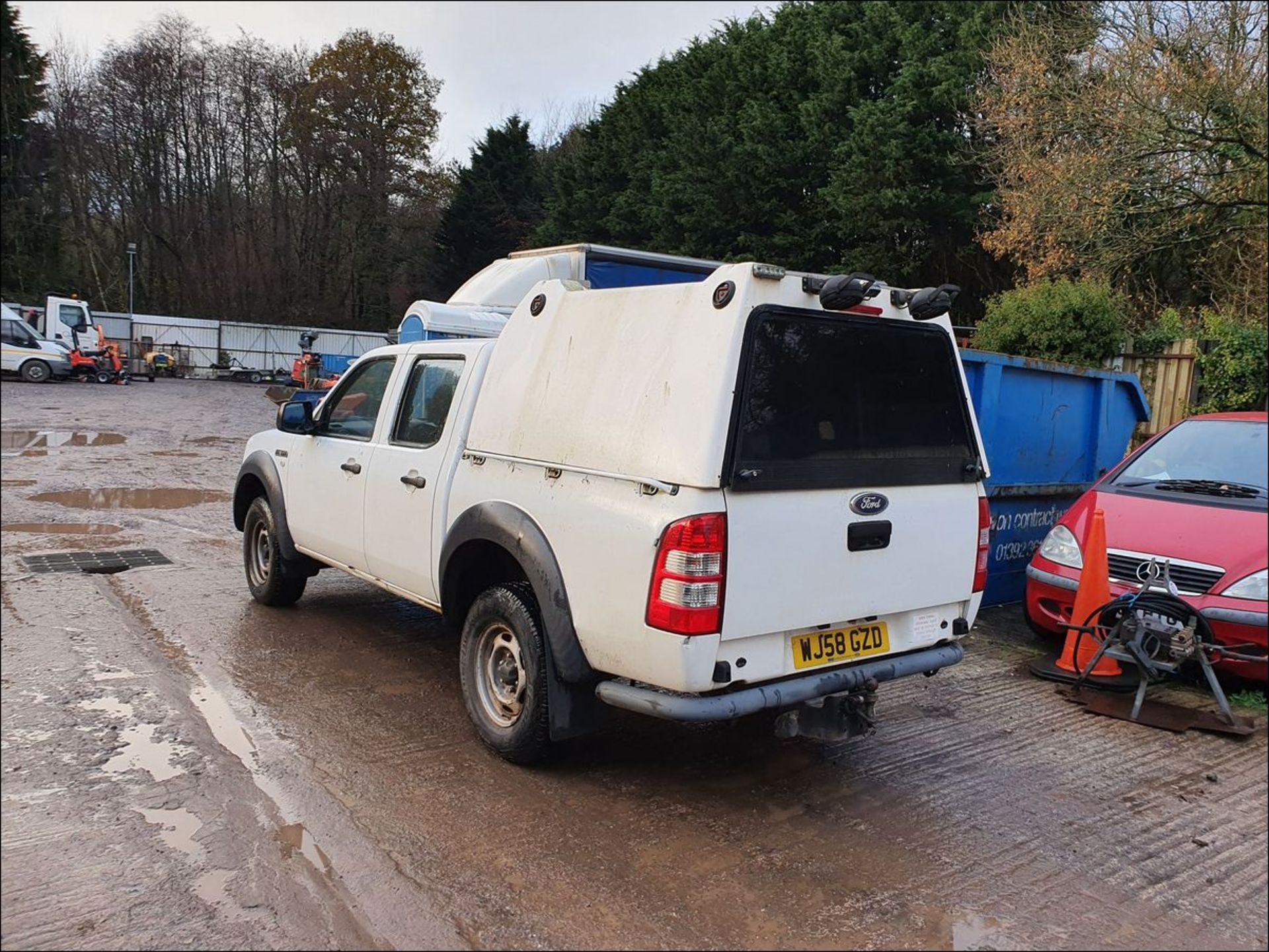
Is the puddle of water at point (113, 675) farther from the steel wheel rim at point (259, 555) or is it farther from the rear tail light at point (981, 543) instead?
the rear tail light at point (981, 543)

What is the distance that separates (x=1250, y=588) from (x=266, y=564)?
6227mm

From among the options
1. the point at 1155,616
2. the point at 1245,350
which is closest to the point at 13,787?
the point at 1155,616

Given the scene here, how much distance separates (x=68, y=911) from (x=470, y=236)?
→ 37.8 metres

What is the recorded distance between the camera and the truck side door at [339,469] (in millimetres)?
5293

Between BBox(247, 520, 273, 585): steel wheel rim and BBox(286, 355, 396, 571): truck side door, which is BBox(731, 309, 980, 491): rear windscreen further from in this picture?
BBox(247, 520, 273, 585): steel wheel rim

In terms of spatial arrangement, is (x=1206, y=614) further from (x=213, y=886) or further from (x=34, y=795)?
(x=34, y=795)

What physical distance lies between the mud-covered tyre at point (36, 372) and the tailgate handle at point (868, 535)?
318cm

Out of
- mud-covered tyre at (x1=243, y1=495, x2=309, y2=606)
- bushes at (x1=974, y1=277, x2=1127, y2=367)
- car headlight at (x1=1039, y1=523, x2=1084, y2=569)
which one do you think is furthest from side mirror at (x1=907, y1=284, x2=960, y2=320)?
bushes at (x1=974, y1=277, x2=1127, y2=367)

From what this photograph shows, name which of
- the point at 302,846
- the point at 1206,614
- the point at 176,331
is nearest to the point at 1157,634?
the point at 1206,614

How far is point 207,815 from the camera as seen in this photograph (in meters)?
3.52

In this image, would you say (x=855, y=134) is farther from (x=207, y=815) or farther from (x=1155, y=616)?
(x=207, y=815)

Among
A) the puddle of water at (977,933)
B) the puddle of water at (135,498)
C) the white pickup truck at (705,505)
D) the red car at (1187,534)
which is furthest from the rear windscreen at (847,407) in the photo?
the puddle of water at (135,498)

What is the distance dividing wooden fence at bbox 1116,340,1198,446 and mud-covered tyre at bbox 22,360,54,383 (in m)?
8.10

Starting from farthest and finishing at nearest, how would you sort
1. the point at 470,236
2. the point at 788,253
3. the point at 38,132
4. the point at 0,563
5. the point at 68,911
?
the point at 470,236 → the point at 788,253 → the point at 0,563 → the point at 38,132 → the point at 68,911
